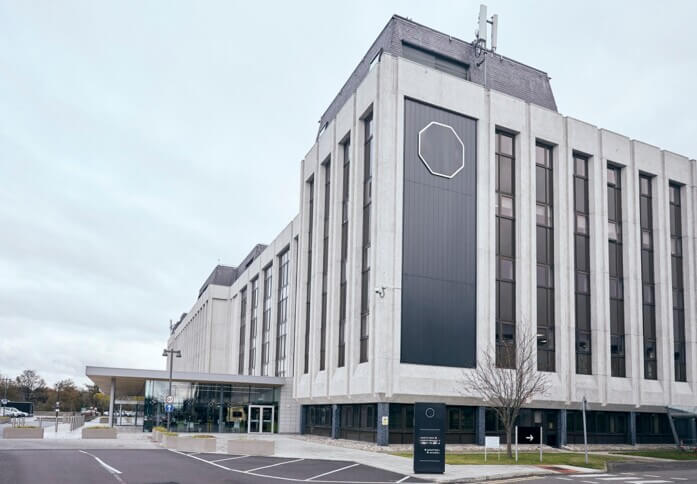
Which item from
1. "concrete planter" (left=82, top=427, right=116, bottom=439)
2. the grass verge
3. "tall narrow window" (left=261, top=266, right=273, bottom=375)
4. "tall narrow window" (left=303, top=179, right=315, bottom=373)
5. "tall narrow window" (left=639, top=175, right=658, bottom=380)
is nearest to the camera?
the grass verge

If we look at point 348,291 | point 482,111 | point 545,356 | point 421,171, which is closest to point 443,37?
point 482,111

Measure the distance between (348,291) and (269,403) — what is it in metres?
20.8

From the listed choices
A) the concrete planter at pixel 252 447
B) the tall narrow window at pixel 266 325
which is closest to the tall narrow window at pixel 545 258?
the concrete planter at pixel 252 447

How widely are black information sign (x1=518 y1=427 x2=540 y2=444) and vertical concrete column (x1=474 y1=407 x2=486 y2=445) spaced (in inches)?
121

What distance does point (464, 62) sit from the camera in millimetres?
47000

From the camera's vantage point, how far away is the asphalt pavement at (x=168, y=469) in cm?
2248

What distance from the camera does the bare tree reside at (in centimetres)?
3675

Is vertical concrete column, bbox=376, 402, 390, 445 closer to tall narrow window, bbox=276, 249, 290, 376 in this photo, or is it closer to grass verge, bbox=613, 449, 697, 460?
grass verge, bbox=613, 449, 697, 460

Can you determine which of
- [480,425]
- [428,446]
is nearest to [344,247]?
[480,425]

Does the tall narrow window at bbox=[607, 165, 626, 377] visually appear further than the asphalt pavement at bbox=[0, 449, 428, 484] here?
Yes

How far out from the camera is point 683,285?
167 feet

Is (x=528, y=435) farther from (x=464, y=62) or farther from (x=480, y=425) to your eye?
(x=464, y=62)

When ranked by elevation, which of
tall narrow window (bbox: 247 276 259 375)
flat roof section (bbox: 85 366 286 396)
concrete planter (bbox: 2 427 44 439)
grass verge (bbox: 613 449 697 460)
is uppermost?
tall narrow window (bbox: 247 276 259 375)

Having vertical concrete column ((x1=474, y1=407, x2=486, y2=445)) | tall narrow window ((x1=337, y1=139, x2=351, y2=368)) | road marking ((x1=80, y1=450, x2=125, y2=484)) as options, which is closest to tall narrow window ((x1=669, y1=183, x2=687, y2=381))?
vertical concrete column ((x1=474, y1=407, x2=486, y2=445))
